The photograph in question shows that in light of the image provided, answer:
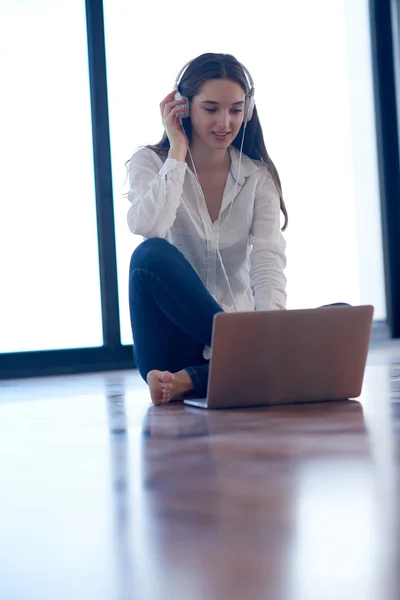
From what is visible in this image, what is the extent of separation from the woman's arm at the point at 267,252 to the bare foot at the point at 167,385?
25cm

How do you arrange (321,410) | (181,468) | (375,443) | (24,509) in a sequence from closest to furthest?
1. (24,509)
2. (181,468)
3. (375,443)
4. (321,410)

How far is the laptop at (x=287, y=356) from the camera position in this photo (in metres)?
1.57

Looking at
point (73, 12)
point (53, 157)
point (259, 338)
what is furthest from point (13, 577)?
point (73, 12)

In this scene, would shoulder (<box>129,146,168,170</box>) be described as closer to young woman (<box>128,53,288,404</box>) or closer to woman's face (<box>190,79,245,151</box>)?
young woman (<box>128,53,288,404</box>)

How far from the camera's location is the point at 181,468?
1054 mm

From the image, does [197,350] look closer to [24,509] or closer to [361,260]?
[24,509]

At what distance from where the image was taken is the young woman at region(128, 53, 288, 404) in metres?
1.78

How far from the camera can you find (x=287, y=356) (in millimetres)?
1618

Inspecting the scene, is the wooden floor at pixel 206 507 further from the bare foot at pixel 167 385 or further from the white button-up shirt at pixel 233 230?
the white button-up shirt at pixel 233 230

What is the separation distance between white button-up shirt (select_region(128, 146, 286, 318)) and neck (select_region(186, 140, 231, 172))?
0.03 metres

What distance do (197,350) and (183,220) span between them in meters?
0.34

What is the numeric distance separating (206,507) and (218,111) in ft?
4.31

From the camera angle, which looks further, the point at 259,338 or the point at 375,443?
the point at 259,338

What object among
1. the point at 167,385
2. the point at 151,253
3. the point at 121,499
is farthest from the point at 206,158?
the point at 121,499
